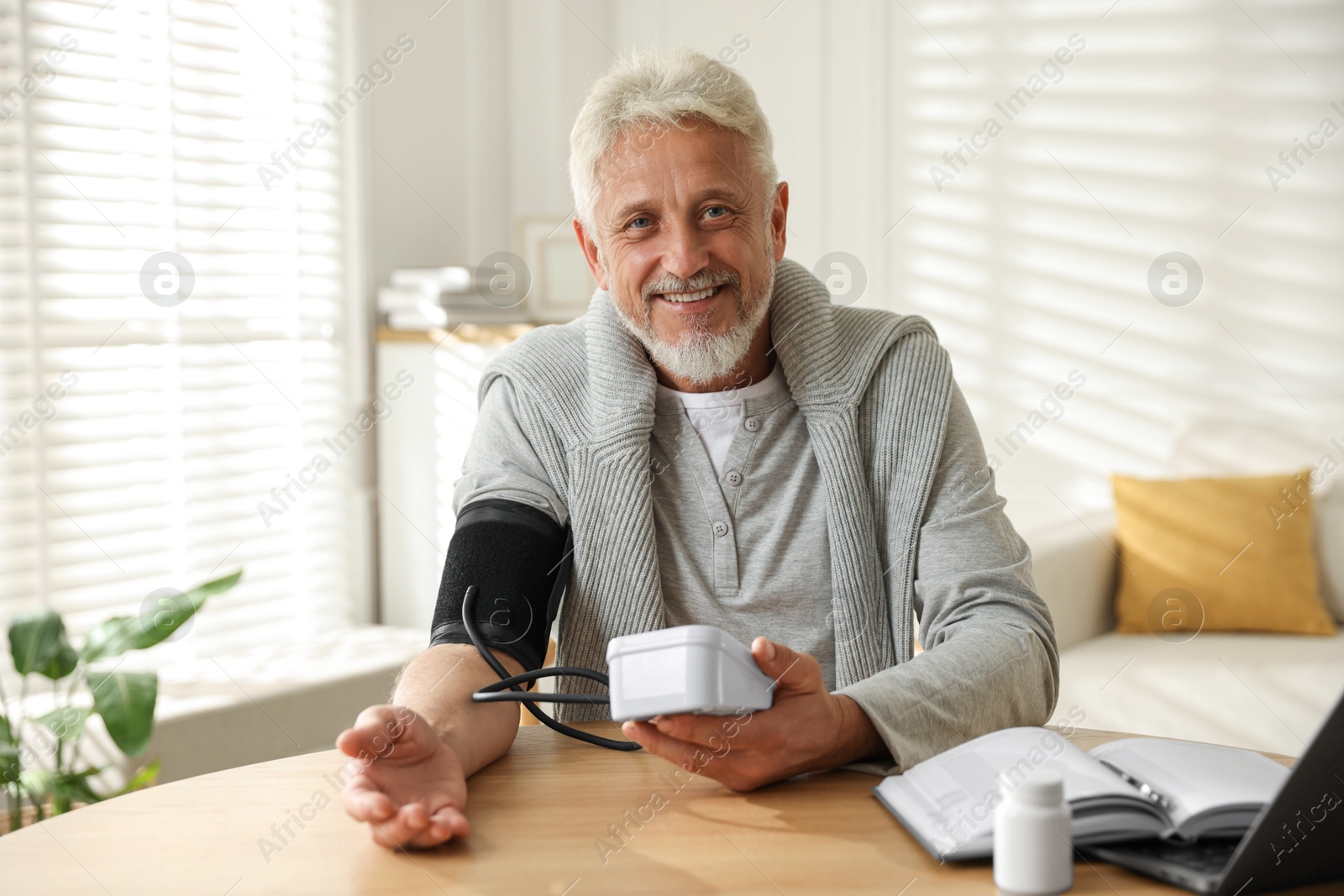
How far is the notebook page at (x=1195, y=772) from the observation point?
81 centimetres

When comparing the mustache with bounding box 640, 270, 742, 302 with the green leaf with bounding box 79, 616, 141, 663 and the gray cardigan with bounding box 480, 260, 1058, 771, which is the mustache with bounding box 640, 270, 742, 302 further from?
the green leaf with bounding box 79, 616, 141, 663

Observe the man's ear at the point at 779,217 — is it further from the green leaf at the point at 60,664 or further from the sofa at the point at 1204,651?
the green leaf at the point at 60,664

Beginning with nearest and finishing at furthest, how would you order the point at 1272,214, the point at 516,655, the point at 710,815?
the point at 710,815, the point at 516,655, the point at 1272,214

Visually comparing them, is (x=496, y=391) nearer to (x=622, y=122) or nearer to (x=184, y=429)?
(x=622, y=122)

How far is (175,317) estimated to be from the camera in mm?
2779

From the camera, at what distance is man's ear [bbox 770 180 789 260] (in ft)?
5.11

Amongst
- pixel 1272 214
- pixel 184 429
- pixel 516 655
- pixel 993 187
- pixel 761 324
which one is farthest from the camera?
pixel 993 187

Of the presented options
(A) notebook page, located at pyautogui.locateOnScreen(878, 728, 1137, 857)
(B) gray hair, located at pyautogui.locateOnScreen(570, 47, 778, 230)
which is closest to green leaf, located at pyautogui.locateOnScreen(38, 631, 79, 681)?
(B) gray hair, located at pyautogui.locateOnScreen(570, 47, 778, 230)

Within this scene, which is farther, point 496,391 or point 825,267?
point 825,267

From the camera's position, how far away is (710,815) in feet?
3.10

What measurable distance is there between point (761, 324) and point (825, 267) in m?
2.11

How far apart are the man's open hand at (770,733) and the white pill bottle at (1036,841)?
237 mm

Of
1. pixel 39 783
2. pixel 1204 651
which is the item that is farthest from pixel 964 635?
pixel 39 783

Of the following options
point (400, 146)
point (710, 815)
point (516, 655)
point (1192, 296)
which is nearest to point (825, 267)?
point (1192, 296)
